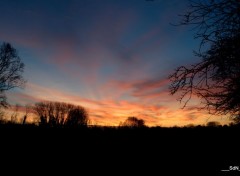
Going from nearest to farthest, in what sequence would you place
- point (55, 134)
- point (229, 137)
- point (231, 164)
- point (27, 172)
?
point (27, 172) < point (231, 164) < point (229, 137) < point (55, 134)

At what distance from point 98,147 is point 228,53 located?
5.67 meters

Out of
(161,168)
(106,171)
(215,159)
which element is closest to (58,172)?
(106,171)

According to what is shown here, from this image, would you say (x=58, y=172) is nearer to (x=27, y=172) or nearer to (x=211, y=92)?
(x=27, y=172)

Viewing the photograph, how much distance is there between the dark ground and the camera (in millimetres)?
7113

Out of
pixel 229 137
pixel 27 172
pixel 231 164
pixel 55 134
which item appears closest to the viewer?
pixel 27 172

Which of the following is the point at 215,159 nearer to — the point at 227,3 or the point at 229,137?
the point at 229,137

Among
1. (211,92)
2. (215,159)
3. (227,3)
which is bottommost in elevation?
(215,159)

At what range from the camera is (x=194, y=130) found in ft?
33.5

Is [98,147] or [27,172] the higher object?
[98,147]

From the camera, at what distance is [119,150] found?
8.62m

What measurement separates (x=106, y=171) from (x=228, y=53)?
5.22 m

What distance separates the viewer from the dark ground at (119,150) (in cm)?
711

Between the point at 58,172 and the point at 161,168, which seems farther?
the point at 161,168

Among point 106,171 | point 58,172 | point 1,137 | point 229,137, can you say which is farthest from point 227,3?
point 1,137
